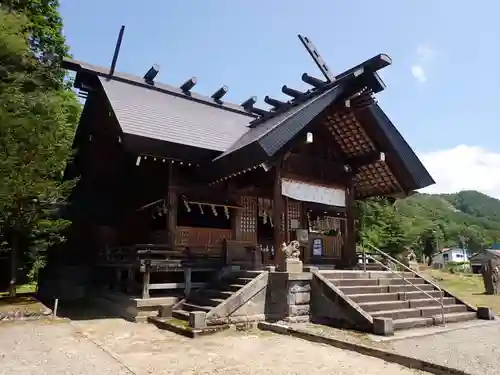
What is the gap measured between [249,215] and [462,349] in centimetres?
820

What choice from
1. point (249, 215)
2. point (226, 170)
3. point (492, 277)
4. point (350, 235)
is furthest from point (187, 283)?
point (492, 277)

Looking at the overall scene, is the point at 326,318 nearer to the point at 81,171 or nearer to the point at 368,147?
the point at 368,147

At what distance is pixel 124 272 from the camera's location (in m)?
14.1

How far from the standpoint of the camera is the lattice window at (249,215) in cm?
1388

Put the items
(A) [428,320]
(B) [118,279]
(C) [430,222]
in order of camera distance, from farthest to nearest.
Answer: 1. (C) [430,222]
2. (B) [118,279]
3. (A) [428,320]

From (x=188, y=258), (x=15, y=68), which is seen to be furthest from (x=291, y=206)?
(x=15, y=68)

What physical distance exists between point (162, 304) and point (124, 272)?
4.00 meters

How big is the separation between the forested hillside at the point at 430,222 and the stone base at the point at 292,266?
1259 centimetres

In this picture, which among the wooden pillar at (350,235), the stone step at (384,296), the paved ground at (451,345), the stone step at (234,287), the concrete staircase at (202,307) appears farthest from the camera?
the wooden pillar at (350,235)

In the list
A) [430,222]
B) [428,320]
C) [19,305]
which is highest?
[430,222]

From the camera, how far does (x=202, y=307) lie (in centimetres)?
988

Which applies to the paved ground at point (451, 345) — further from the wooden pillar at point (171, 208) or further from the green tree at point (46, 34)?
the green tree at point (46, 34)

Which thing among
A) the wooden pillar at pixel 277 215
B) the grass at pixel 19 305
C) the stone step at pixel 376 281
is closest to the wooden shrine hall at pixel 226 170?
the wooden pillar at pixel 277 215

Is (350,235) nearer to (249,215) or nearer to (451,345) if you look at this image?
(249,215)
